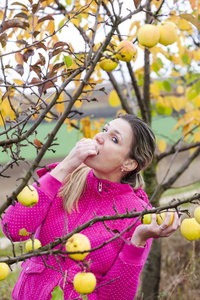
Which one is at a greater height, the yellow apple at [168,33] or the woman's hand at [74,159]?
the yellow apple at [168,33]

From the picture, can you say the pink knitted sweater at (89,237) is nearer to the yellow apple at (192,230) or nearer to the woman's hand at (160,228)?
the woman's hand at (160,228)

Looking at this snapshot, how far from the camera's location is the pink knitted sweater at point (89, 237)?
1.43 m

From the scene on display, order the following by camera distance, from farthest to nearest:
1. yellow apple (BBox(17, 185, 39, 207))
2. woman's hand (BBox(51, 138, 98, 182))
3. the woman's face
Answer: the woman's face
woman's hand (BBox(51, 138, 98, 182))
yellow apple (BBox(17, 185, 39, 207))

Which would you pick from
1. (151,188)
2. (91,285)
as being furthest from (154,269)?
(91,285)

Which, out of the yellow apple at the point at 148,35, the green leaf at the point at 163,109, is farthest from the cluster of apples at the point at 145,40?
Answer: the green leaf at the point at 163,109

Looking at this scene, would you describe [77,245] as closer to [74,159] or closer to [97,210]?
[74,159]

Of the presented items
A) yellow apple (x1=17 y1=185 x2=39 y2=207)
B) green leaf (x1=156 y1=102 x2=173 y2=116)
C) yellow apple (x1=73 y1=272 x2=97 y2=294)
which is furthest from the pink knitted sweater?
green leaf (x1=156 y1=102 x2=173 y2=116)

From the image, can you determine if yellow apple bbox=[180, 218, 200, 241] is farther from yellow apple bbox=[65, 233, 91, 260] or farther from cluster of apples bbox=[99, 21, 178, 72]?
cluster of apples bbox=[99, 21, 178, 72]

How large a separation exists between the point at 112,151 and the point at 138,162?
0.18m

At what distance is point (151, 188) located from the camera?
2592mm

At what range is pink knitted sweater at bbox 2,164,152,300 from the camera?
Result: 143 centimetres

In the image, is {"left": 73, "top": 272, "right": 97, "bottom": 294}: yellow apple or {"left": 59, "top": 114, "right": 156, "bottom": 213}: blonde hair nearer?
{"left": 73, "top": 272, "right": 97, "bottom": 294}: yellow apple

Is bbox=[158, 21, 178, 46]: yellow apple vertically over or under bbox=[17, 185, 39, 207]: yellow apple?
over

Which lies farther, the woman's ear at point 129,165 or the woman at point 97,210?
the woman's ear at point 129,165
